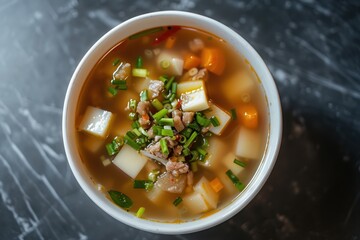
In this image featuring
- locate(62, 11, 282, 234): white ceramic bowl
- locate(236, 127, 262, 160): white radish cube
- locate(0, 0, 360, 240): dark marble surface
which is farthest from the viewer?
locate(0, 0, 360, 240): dark marble surface

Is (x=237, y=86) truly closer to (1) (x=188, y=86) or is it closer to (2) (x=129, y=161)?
(1) (x=188, y=86)

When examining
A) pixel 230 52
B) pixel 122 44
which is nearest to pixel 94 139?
pixel 122 44

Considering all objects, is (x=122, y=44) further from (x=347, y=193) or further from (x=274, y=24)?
(x=347, y=193)

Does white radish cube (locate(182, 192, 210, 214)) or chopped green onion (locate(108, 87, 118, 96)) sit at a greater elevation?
chopped green onion (locate(108, 87, 118, 96))

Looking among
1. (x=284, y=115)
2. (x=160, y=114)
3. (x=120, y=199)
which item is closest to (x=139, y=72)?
(x=160, y=114)

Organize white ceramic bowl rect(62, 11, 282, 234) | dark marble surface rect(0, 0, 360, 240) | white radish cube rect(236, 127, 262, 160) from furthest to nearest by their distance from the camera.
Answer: dark marble surface rect(0, 0, 360, 240)
white radish cube rect(236, 127, 262, 160)
white ceramic bowl rect(62, 11, 282, 234)

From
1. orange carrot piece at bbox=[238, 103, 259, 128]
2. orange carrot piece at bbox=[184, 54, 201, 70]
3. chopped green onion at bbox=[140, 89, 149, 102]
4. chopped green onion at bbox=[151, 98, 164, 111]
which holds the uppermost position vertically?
orange carrot piece at bbox=[184, 54, 201, 70]

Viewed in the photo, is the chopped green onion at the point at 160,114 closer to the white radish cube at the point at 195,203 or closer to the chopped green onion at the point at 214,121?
the chopped green onion at the point at 214,121

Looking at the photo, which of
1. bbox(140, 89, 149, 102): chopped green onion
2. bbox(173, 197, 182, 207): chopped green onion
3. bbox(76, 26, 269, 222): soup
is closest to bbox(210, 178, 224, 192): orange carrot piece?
bbox(76, 26, 269, 222): soup

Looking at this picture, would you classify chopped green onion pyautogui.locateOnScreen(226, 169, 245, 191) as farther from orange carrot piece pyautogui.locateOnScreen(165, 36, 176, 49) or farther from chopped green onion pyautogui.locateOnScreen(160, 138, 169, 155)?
orange carrot piece pyautogui.locateOnScreen(165, 36, 176, 49)
